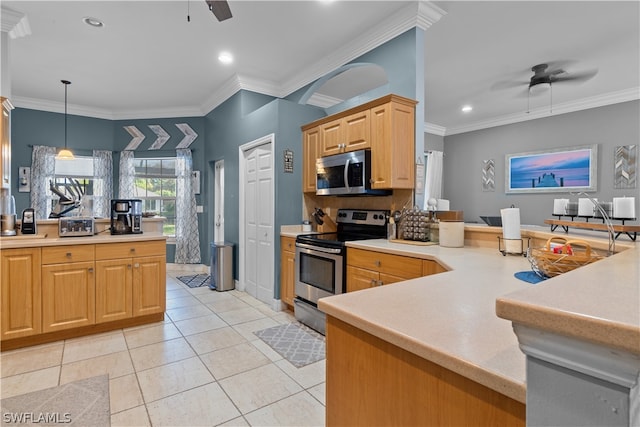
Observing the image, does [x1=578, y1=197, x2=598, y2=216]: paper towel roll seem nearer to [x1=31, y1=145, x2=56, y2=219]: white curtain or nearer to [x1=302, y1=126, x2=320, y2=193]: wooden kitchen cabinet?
[x1=302, y1=126, x2=320, y2=193]: wooden kitchen cabinet

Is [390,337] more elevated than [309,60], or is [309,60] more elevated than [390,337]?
[309,60]

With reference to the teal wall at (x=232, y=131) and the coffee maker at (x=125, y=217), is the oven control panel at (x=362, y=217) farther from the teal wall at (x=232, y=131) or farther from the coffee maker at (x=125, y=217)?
the coffee maker at (x=125, y=217)

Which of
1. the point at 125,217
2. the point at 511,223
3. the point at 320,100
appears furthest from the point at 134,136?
the point at 511,223

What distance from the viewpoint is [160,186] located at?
607cm

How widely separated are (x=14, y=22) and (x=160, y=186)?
11.0ft

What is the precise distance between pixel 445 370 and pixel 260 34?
11.6ft

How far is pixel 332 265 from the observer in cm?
295

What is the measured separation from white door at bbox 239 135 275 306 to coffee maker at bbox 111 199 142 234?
1307mm

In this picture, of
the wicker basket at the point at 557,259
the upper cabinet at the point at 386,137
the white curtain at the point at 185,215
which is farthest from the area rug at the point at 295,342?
the white curtain at the point at 185,215

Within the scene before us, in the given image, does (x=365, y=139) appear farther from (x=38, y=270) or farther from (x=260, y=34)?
(x=38, y=270)

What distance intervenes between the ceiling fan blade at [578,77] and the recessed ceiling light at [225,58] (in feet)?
13.1

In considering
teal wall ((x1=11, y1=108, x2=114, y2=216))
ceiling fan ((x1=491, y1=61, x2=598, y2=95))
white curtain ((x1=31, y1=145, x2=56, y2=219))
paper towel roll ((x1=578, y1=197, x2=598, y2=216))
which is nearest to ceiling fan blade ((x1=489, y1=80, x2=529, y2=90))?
ceiling fan ((x1=491, y1=61, x2=598, y2=95))

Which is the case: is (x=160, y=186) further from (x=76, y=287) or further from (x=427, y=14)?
(x=427, y=14)

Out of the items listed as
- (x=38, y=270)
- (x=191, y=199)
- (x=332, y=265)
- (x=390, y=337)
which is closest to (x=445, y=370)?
(x=390, y=337)
